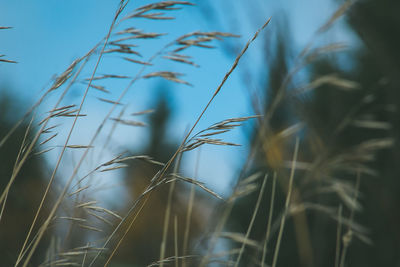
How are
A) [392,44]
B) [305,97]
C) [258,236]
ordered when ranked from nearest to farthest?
[305,97], [258,236], [392,44]

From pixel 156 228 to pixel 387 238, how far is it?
13624 mm

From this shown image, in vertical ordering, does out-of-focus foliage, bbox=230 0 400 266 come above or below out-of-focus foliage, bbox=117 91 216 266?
above

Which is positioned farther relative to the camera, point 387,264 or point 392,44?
point 392,44

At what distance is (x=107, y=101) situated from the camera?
110 centimetres

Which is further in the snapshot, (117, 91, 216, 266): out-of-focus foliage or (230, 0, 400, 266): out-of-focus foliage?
(117, 91, 216, 266): out-of-focus foliage

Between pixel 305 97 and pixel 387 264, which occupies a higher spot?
pixel 305 97

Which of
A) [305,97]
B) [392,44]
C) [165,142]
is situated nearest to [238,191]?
[305,97]

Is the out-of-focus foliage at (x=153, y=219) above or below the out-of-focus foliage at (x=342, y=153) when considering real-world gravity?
below

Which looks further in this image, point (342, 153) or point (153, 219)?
point (153, 219)

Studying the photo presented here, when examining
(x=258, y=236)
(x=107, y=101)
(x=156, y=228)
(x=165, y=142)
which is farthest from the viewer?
(x=165, y=142)

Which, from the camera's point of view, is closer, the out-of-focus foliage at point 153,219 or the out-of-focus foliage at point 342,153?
the out-of-focus foliage at point 342,153

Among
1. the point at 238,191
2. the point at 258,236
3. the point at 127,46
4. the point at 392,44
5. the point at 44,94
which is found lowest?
the point at 258,236

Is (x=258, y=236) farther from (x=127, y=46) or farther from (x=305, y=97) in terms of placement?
(x=127, y=46)

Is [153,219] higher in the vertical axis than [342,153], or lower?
lower
